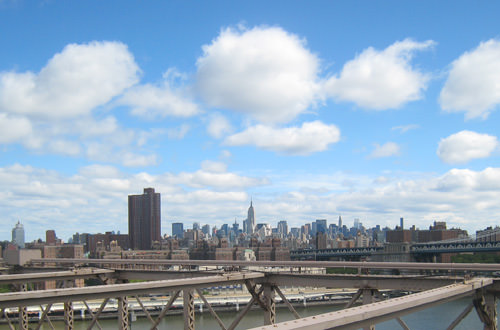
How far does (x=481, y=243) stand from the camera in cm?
16088

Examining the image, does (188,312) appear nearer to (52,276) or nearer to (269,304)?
(269,304)

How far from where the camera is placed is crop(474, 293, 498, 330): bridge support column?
1007 cm

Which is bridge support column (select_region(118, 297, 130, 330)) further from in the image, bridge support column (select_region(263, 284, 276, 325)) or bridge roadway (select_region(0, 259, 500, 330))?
bridge support column (select_region(263, 284, 276, 325))

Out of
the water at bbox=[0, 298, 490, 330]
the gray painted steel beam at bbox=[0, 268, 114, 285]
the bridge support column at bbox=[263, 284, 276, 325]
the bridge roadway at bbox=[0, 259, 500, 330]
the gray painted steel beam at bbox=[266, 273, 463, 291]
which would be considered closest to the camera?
the bridge roadway at bbox=[0, 259, 500, 330]

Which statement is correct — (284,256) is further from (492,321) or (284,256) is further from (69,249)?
(492,321)

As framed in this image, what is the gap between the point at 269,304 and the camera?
42.0 feet

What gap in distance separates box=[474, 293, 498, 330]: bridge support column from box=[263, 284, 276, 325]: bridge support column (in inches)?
183

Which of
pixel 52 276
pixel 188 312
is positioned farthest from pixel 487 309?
pixel 52 276

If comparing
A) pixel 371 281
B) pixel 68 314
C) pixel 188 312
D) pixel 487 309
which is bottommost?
pixel 68 314

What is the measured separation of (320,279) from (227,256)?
16640cm

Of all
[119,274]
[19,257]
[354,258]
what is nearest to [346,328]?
[119,274]

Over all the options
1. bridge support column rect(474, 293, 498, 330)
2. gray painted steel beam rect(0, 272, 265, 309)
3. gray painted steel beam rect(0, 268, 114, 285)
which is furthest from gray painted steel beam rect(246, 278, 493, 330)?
gray painted steel beam rect(0, 268, 114, 285)

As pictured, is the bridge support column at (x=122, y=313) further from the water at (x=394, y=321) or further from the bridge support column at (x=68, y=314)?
the water at (x=394, y=321)

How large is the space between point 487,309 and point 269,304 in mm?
4983
